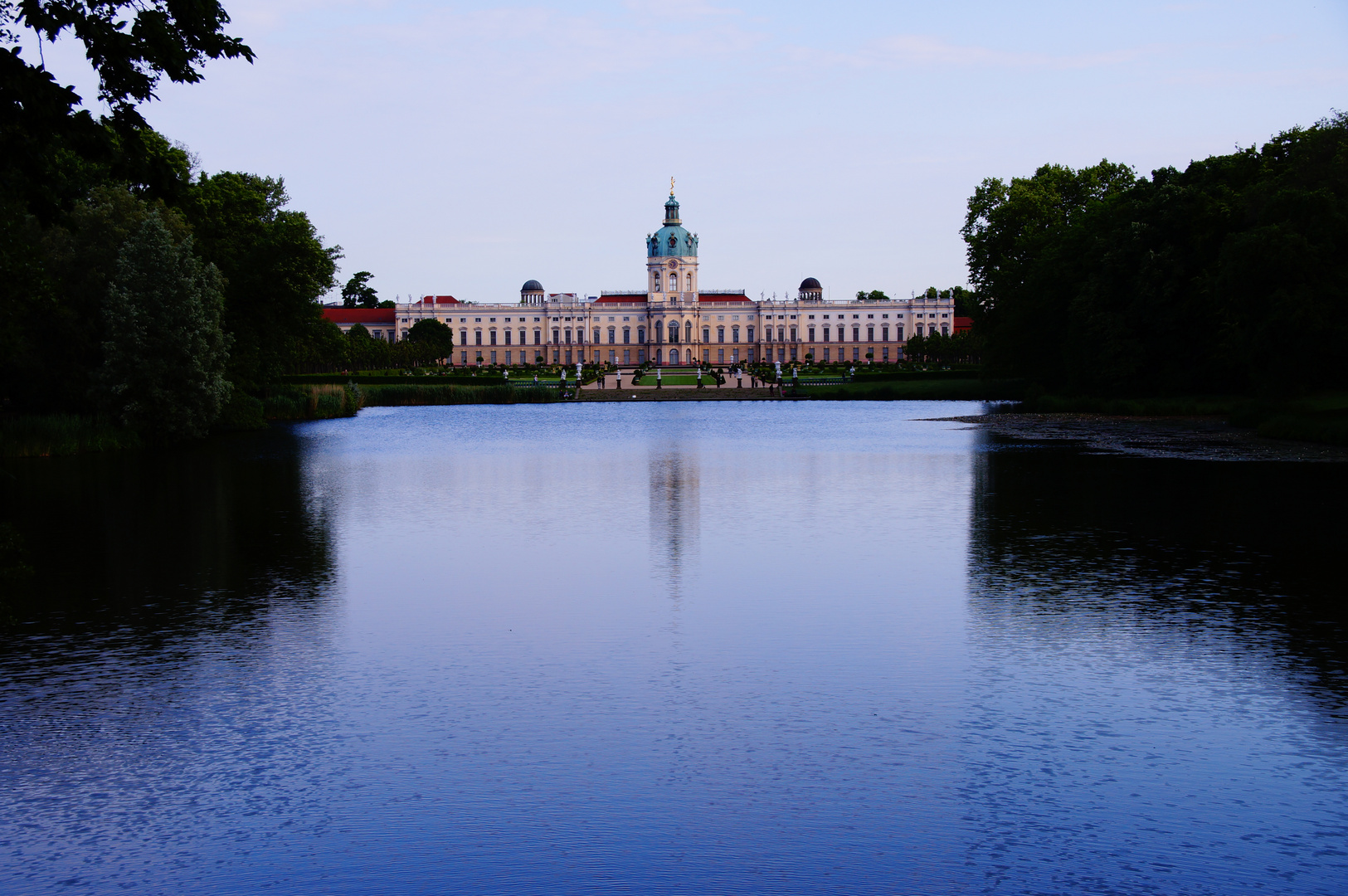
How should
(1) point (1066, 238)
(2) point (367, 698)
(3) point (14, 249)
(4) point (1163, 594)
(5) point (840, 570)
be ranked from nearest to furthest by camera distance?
(2) point (367, 698) → (4) point (1163, 594) → (5) point (840, 570) → (3) point (14, 249) → (1) point (1066, 238)

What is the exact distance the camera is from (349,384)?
61.0 metres

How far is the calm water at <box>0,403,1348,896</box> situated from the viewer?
20.8 feet

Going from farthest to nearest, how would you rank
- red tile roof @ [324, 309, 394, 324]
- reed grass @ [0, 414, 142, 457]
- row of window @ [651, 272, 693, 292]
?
row of window @ [651, 272, 693, 292] → red tile roof @ [324, 309, 394, 324] → reed grass @ [0, 414, 142, 457]

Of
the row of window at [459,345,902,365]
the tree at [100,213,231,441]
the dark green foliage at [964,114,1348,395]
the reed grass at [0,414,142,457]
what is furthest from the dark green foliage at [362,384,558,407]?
the row of window at [459,345,902,365]

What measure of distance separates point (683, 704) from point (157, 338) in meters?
29.7

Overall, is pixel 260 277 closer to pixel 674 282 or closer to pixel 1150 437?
pixel 1150 437

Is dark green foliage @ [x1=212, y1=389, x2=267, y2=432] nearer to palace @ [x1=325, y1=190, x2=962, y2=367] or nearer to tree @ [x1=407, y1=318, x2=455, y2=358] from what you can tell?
tree @ [x1=407, y1=318, x2=455, y2=358]

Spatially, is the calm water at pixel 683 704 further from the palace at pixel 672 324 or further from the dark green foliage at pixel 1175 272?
the palace at pixel 672 324

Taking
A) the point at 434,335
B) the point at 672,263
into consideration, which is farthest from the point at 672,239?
the point at 434,335

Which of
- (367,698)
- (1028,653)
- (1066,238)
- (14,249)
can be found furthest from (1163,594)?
(1066,238)

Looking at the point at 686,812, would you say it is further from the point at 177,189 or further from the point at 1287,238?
the point at 1287,238

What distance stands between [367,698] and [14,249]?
60.8 feet

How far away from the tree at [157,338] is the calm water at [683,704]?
53.3 feet

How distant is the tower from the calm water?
5816 inches
